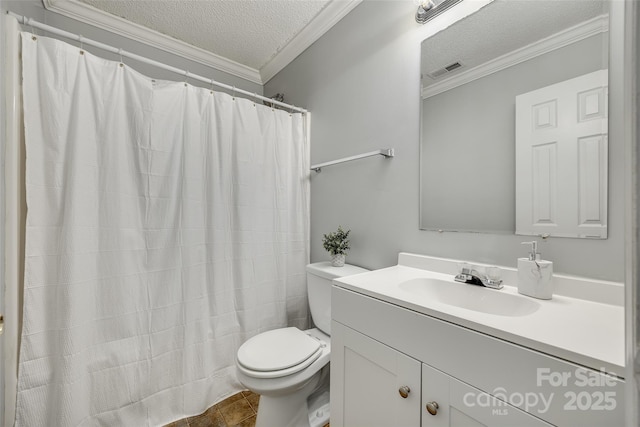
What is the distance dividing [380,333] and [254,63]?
2.34 metres

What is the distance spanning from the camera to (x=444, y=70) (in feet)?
3.85

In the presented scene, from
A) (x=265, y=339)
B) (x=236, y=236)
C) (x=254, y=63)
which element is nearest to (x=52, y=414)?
(x=265, y=339)

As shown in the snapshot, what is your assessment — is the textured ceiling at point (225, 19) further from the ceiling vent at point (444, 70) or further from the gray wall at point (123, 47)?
the ceiling vent at point (444, 70)

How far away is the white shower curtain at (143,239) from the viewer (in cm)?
113

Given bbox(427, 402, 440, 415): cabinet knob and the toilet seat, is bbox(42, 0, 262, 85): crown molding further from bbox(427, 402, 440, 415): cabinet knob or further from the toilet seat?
bbox(427, 402, 440, 415): cabinet knob

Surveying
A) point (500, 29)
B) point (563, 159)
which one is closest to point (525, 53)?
point (500, 29)

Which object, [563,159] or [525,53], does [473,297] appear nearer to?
[563,159]

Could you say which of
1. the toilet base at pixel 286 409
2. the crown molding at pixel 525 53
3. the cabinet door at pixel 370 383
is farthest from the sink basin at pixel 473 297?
the crown molding at pixel 525 53

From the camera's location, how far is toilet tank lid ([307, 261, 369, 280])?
4.60ft

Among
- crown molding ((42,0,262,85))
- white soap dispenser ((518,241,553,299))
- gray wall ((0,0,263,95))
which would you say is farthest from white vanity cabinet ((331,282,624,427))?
crown molding ((42,0,262,85))

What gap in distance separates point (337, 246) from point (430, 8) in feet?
4.09

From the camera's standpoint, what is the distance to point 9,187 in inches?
40.4

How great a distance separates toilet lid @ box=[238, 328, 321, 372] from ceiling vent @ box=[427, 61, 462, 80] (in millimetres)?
1419

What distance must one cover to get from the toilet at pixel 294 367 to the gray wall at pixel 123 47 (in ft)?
5.96
